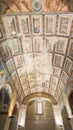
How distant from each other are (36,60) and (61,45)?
211 centimetres

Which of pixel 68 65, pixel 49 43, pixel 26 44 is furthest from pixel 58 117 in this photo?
pixel 26 44

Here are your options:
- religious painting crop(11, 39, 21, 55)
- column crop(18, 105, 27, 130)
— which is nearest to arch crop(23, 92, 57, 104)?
column crop(18, 105, 27, 130)

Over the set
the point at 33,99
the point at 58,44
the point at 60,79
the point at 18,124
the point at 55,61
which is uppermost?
the point at 58,44

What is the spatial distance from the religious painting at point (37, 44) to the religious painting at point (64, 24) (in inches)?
48.4

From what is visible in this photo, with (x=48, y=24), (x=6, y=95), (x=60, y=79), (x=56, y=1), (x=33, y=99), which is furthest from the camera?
(x=33, y=99)

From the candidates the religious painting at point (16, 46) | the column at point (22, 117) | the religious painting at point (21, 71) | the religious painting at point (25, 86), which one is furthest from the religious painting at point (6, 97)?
the religious painting at point (16, 46)

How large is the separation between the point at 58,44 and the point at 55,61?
1.59 metres

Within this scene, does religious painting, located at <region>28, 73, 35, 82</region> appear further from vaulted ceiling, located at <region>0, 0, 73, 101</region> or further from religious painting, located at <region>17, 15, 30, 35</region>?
religious painting, located at <region>17, 15, 30, 35</region>

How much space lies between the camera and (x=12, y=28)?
611 centimetres

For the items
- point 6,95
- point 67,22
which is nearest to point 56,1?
point 67,22

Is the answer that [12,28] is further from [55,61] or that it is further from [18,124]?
[18,124]

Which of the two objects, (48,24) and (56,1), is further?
(48,24)

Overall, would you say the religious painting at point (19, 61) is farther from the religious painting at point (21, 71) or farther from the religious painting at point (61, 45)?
the religious painting at point (61, 45)

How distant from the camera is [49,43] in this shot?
7047 millimetres
